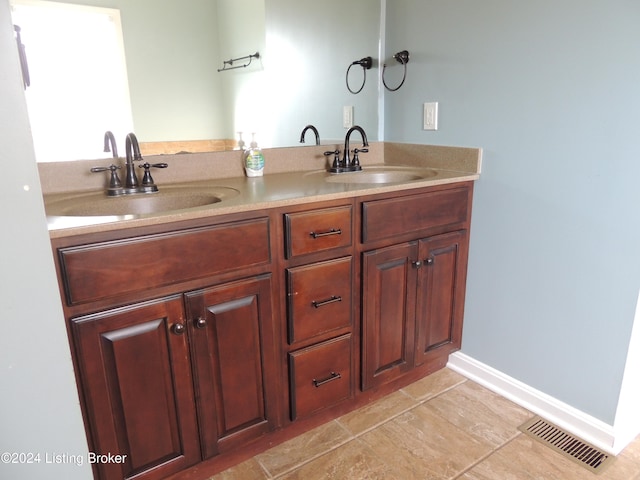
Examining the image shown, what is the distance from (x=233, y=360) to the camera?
1.37 m

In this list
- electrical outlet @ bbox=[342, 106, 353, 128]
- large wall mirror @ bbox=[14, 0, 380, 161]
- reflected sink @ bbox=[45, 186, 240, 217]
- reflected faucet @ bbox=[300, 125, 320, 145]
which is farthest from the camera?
electrical outlet @ bbox=[342, 106, 353, 128]

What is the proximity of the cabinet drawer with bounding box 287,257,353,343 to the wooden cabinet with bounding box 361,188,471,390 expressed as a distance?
0.09 meters

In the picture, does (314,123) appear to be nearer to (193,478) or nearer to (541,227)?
(541,227)

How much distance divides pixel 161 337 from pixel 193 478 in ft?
1.75

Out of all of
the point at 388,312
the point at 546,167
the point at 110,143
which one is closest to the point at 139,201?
the point at 110,143

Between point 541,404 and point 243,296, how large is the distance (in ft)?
4.15

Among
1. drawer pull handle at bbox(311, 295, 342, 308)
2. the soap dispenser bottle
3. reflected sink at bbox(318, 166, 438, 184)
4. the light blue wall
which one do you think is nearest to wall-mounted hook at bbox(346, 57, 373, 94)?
the light blue wall

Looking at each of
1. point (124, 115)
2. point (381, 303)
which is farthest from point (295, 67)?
point (381, 303)

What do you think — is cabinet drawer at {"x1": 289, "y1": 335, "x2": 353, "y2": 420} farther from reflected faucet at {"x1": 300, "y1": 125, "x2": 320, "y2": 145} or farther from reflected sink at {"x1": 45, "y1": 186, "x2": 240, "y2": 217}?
reflected faucet at {"x1": 300, "y1": 125, "x2": 320, "y2": 145}

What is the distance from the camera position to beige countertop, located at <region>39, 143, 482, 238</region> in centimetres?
116

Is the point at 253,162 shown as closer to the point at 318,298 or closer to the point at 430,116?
the point at 318,298

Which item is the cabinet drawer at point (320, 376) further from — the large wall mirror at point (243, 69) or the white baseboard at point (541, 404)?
the large wall mirror at point (243, 69)

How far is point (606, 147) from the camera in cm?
145

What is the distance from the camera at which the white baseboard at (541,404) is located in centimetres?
160
